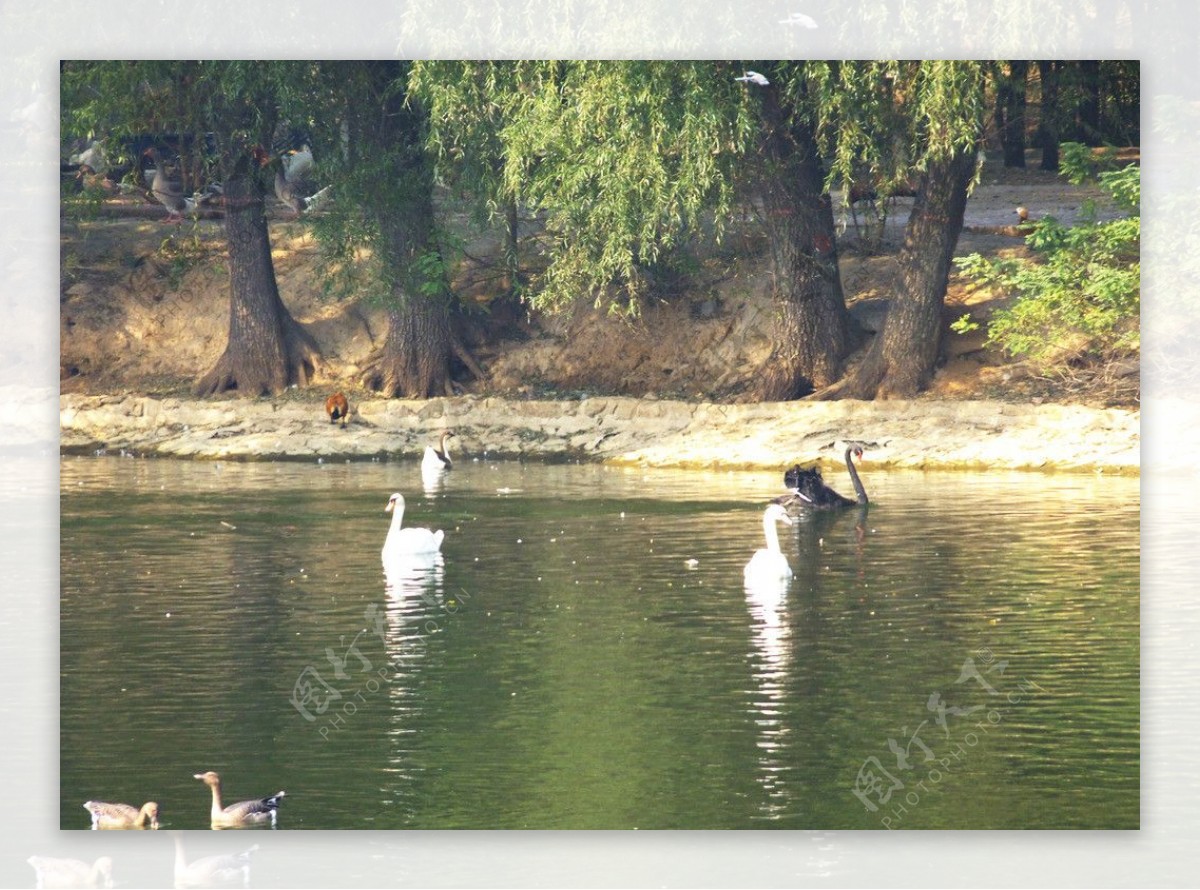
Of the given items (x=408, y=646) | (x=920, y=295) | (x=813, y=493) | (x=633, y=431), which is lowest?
(x=408, y=646)

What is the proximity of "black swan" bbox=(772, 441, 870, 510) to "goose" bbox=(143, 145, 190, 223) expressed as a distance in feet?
47.1

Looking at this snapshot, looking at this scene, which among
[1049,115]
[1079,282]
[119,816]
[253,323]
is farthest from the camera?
[253,323]

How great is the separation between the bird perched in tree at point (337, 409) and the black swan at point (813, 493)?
863 centimetres

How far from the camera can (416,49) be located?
23.8 metres

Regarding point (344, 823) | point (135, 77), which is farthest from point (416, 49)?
point (344, 823)

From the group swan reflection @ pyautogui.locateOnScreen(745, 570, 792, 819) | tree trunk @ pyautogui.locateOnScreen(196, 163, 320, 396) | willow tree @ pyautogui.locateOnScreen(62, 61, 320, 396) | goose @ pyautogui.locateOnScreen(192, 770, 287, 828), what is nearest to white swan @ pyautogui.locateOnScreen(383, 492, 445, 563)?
swan reflection @ pyautogui.locateOnScreen(745, 570, 792, 819)

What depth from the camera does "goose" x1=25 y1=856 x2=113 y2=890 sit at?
13438 millimetres

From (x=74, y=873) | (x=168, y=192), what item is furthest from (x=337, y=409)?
(x=74, y=873)

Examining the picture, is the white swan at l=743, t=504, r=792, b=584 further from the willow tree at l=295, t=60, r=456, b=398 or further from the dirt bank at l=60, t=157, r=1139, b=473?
the willow tree at l=295, t=60, r=456, b=398

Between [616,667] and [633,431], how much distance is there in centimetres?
1507

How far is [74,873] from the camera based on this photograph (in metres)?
13.5

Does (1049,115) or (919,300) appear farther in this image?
(919,300)

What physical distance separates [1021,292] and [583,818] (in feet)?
66.1

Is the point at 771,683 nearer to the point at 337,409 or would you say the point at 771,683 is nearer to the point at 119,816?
the point at 119,816
